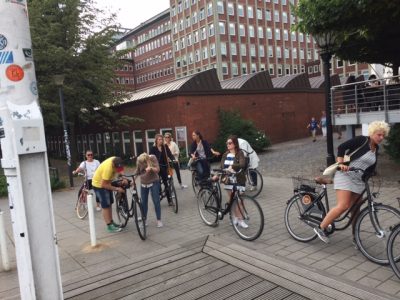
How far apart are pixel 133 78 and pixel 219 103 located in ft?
232

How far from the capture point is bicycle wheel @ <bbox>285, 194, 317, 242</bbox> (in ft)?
18.1

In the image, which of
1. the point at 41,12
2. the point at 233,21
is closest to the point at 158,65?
the point at 233,21

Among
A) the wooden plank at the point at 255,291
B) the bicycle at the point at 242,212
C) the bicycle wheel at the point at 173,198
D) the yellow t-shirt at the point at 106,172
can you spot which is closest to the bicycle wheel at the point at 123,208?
the yellow t-shirt at the point at 106,172

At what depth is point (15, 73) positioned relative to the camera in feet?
9.89

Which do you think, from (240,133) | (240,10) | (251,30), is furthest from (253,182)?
(251,30)

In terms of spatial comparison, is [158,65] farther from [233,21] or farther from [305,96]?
[305,96]

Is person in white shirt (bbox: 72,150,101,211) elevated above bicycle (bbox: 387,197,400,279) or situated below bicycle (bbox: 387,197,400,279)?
above

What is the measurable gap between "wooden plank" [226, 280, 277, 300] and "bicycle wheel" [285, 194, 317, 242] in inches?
62.9

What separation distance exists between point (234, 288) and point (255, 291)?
0.77 feet

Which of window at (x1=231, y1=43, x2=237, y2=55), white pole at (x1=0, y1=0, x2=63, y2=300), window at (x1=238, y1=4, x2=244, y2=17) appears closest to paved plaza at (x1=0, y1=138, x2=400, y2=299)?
white pole at (x1=0, y1=0, x2=63, y2=300)

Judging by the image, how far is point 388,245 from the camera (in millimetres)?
4062

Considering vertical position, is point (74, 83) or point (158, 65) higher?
point (158, 65)

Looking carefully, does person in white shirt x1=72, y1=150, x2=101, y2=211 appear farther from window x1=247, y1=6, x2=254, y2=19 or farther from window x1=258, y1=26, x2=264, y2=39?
window x1=258, y1=26, x2=264, y2=39

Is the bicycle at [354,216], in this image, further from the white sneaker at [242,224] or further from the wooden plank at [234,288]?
the wooden plank at [234,288]
